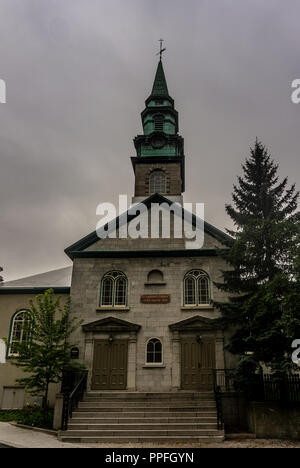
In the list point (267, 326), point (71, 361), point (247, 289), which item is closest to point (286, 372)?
point (267, 326)

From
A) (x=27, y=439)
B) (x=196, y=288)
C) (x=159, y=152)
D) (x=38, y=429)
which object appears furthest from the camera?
(x=159, y=152)

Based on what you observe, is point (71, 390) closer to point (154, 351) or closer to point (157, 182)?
point (154, 351)

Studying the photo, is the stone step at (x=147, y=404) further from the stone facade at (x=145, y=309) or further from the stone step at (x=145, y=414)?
the stone facade at (x=145, y=309)

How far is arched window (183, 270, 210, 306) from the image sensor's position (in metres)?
18.5

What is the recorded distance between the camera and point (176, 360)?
17.4 meters

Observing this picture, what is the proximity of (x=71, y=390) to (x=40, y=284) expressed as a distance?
6.65 m

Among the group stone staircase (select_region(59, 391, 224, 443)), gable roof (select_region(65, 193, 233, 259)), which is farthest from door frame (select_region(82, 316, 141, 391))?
gable roof (select_region(65, 193, 233, 259))

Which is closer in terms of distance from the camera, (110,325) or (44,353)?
(44,353)

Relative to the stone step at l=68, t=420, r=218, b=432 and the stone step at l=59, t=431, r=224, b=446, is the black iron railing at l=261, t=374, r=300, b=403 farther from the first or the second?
the stone step at l=59, t=431, r=224, b=446

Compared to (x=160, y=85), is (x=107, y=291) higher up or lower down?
lower down

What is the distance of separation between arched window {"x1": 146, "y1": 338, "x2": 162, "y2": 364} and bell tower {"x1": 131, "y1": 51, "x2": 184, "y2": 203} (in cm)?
1036

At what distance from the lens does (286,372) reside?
13.3m

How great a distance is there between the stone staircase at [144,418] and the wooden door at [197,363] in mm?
564

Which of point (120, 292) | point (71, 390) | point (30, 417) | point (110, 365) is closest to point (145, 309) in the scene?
point (120, 292)
